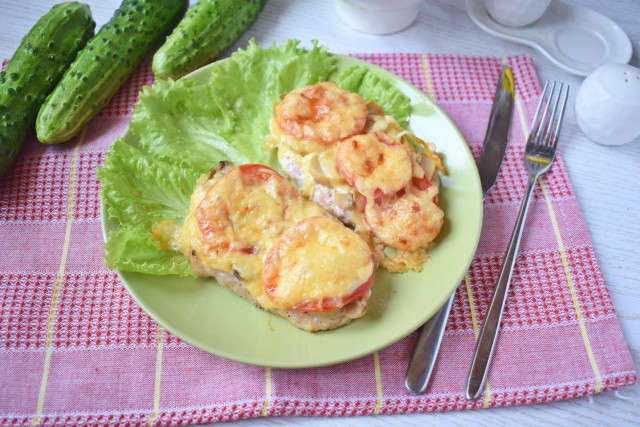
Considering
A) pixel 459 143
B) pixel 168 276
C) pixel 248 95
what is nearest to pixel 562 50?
pixel 459 143

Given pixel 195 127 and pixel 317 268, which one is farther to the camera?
pixel 195 127

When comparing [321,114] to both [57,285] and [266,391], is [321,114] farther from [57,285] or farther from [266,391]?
[57,285]

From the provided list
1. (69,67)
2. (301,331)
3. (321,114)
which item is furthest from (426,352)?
(69,67)

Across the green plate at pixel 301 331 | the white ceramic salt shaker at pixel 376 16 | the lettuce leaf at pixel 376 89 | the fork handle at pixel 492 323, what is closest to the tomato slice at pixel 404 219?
the green plate at pixel 301 331

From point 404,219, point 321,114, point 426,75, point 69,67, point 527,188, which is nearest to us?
Result: point 404,219

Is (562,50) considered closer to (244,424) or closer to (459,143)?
(459,143)

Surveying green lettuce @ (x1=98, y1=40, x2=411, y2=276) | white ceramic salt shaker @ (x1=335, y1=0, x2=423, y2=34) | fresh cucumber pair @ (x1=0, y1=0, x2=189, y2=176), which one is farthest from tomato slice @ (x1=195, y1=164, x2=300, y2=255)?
white ceramic salt shaker @ (x1=335, y1=0, x2=423, y2=34)
